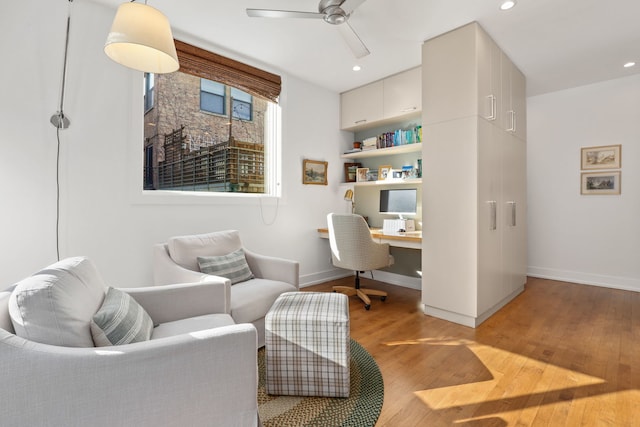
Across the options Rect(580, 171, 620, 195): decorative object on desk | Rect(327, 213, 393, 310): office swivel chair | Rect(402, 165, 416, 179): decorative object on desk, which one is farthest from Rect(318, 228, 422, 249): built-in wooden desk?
Rect(580, 171, 620, 195): decorative object on desk

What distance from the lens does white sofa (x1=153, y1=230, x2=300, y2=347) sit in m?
2.06

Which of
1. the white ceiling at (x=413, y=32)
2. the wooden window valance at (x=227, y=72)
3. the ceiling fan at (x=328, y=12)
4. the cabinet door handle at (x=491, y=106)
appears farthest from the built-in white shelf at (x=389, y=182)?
the ceiling fan at (x=328, y=12)

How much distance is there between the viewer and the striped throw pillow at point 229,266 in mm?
2331

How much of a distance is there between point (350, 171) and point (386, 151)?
68cm

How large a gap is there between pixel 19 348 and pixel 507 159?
148 inches

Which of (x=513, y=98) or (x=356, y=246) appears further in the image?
(x=513, y=98)

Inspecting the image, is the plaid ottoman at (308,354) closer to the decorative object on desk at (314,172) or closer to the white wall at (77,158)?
the white wall at (77,158)

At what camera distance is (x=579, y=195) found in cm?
402

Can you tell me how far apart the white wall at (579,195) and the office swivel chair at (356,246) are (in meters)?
2.69

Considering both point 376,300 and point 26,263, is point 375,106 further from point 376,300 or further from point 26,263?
point 26,263

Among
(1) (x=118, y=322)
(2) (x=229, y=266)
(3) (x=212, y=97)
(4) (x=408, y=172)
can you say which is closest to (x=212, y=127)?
(3) (x=212, y=97)

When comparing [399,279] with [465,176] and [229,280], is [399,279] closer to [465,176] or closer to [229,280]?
[465,176]

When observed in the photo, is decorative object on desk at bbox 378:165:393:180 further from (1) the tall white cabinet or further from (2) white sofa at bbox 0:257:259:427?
(2) white sofa at bbox 0:257:259:427

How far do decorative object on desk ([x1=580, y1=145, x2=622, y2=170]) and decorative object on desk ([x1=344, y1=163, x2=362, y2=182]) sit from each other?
2.93 meters
